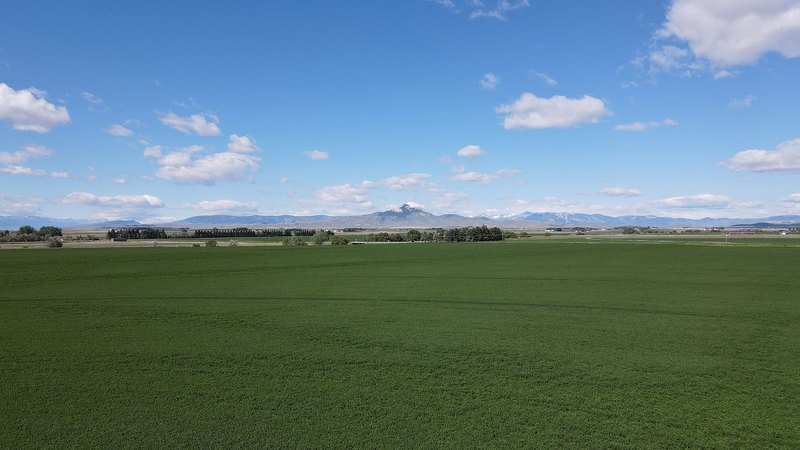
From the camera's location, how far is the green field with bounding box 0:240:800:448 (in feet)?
25.2

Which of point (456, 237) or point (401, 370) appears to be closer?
point (401, 370)

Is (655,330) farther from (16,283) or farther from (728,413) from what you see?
(16,283)

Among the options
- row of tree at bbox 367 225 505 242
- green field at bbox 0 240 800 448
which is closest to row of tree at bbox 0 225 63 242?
row of tree at bbox 367 225 505 242

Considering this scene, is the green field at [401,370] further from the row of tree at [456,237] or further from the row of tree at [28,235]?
the row of tree at [28,235]

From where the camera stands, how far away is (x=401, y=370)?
35.2 ft

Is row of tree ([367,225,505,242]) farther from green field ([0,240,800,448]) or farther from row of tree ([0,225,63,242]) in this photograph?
green field ([0,240,800,448])

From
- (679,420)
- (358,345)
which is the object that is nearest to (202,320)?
(358,345)

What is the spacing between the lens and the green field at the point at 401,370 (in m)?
7.67

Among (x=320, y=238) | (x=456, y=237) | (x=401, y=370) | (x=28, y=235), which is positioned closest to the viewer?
(x=401, y=370)

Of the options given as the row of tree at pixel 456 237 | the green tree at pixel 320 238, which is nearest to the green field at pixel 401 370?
the green tree at pixel 320 238

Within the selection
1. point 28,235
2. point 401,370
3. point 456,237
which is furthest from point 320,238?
point 401,370

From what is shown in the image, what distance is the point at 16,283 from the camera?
28.3 m

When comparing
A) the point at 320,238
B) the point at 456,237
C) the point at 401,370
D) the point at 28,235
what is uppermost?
the point at 28,235

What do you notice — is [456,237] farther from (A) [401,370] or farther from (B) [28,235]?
(A) [401,370]
